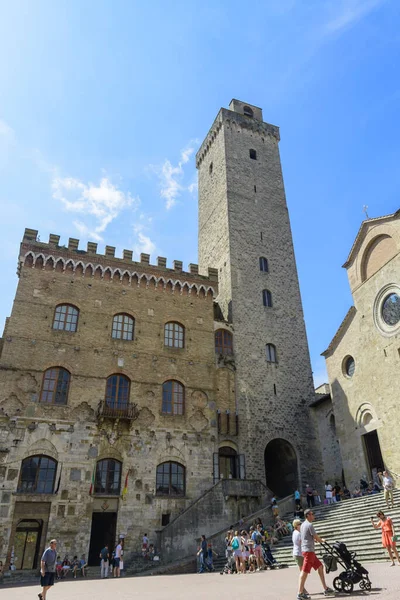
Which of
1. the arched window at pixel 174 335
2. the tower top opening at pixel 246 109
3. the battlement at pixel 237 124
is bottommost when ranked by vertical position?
the arched window at pixel 174 335

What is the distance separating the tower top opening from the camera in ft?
127

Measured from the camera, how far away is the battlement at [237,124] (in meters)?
36.5

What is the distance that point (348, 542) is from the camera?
14570mm

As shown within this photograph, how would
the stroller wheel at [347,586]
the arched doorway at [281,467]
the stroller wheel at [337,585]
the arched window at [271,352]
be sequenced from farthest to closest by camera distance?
1. the arched window at [271,352]
2. the arched doorway at [281,467]
3. the stroller wheel at [337,585]
4. the stroller wheel at [347,586]

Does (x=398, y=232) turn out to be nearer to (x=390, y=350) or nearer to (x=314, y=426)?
(x=390, y=350)

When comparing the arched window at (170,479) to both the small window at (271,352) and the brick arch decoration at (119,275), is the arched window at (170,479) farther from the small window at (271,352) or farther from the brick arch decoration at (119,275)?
the brick arch decoration at (119,275)

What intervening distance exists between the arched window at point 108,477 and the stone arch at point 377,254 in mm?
16045

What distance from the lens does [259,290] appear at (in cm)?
3003

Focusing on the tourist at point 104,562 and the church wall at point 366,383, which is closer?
the tourist at point 104,562

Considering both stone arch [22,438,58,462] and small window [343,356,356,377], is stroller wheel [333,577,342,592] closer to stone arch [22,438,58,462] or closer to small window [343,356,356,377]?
stone arch [22,438,58,462]

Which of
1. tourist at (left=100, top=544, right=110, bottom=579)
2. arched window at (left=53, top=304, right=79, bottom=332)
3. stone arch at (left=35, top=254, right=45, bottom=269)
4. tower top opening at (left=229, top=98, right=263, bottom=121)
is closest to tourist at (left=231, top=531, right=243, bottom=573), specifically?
tourist at (left=100, top=544, right=110, bottom=579)

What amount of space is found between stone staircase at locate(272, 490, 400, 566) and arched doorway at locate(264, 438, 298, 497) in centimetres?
588

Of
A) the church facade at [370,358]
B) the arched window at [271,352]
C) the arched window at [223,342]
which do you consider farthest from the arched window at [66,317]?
the church facade at [370,358]

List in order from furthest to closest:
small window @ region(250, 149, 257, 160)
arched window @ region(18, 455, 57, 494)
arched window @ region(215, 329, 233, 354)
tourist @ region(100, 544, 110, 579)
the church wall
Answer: small window @ region(250, 149, 257, 160)
arched window @ region(215, 329, 233, 354)
the church wall
arched window @ region(18, 455, 57, 494)
tourist @ region(100, 544, 110, 579)
